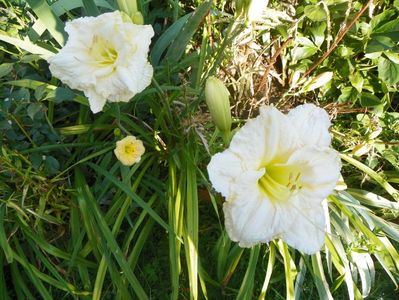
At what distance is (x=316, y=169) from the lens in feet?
2.78

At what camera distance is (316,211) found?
0.87 m

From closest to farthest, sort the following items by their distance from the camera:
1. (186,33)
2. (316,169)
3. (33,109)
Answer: (316,169) → (33,109) → (186,33)

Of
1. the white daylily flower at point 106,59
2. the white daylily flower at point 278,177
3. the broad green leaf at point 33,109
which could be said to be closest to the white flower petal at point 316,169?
the white daylily flower at point 278,177

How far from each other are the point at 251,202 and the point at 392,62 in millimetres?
915

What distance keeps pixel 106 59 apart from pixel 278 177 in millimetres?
386

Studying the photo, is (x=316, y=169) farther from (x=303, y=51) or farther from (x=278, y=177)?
(x=303, y=51)

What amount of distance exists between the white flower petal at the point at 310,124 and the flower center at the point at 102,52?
346 mm

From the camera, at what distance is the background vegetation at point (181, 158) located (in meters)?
1.20

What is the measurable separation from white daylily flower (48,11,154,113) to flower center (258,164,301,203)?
273 mm

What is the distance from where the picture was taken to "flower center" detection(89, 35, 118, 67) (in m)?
0.91

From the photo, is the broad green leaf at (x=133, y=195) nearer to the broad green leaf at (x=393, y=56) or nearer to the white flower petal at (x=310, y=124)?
the white flower petal at (x=310, y=124)

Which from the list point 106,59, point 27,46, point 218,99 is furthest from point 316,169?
point 27,46

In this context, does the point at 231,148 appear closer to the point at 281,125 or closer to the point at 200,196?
the point at 281,125

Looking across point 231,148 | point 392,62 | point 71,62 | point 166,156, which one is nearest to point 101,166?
point 166,156
